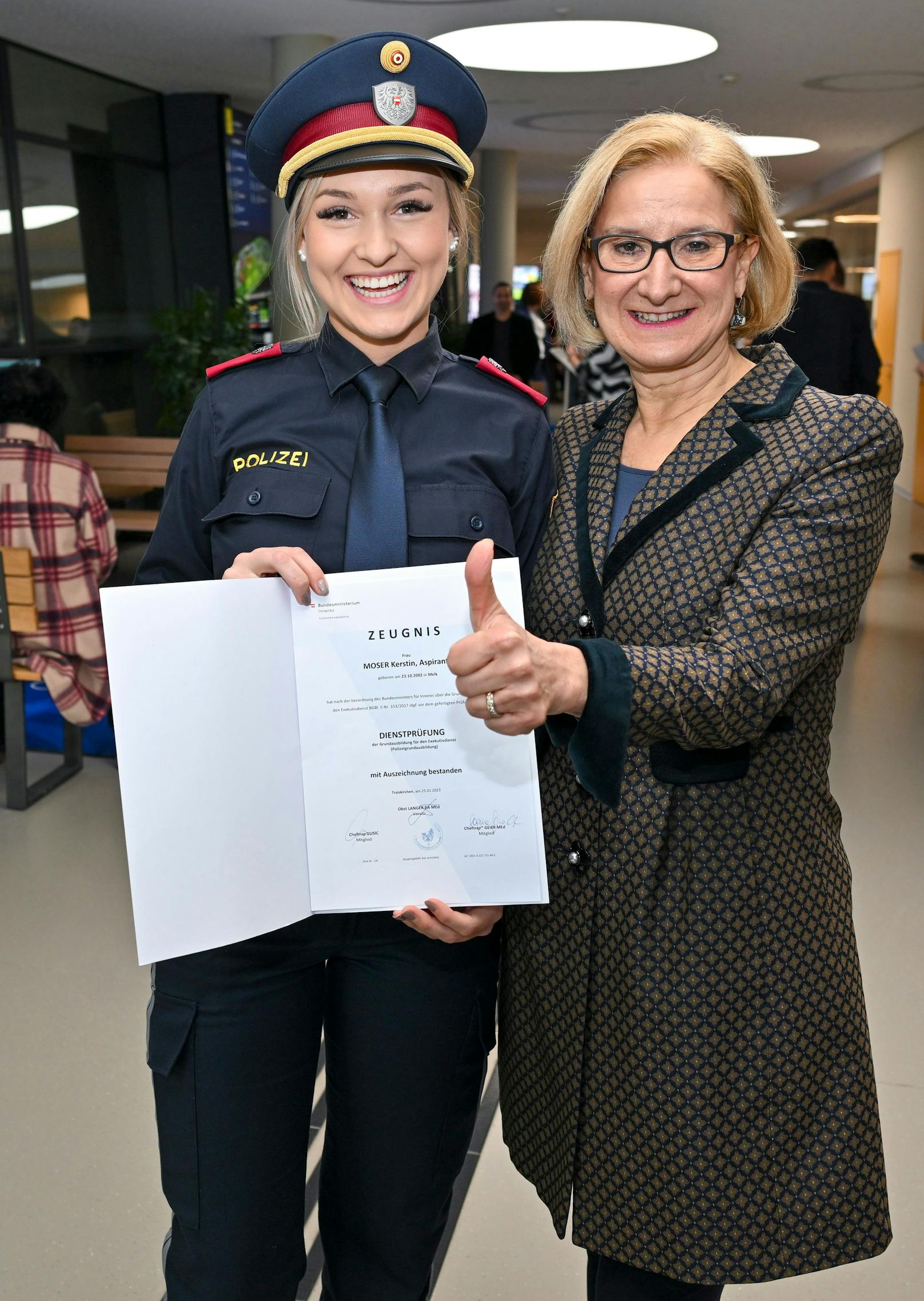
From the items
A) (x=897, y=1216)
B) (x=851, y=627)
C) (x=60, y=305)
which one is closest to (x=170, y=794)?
(x=851, y=627)

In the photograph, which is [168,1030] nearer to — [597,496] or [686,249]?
[597,496]

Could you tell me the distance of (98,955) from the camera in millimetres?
3277

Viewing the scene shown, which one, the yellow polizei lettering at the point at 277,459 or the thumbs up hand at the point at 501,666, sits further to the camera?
the yellow polizei lettering at the point at 277,459

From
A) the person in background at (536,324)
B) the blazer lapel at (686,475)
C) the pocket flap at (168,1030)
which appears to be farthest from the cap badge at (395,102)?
the person in background at (536,324)

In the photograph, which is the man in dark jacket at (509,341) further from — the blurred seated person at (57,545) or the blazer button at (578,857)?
the blazer button at (578,857)

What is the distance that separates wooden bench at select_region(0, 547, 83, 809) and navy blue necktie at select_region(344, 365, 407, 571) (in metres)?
3.01

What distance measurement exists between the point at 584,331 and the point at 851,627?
1.92ft

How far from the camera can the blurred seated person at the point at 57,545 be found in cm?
413

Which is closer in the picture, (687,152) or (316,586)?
(316,586)

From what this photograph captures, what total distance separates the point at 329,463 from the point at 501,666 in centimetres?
56

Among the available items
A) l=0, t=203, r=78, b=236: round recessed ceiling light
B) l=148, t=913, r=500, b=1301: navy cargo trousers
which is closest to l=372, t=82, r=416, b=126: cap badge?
l=148, t=913, r=500, b=1301: navy cargo trousers

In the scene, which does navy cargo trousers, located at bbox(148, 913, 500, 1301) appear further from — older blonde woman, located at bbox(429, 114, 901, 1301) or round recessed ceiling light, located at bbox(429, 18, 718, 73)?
round recessed ceiling light, located at bbox(429, 18, 718, 73)

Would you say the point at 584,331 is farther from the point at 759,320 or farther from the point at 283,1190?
the point at 283,1190

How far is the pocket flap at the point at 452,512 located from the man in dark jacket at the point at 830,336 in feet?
18.0
